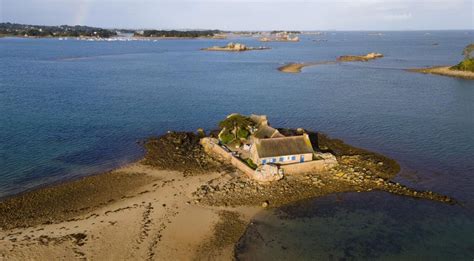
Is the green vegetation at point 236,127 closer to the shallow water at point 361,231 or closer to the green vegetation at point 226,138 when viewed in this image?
the green vegetation at point 226,138

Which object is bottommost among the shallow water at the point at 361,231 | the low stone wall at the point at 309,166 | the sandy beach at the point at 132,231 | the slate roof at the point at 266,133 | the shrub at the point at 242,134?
the shallow water at the point at 361,231

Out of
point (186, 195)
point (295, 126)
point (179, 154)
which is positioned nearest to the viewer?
point (186, 195)

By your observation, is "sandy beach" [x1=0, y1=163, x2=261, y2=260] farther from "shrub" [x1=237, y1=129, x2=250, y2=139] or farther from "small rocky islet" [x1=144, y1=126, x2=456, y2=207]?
"shrub" [x1=237, y1=129, x2=250, y2=139]

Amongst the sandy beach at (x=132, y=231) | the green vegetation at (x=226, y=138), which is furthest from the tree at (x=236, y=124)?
the sandy beach at (x=132, y=231)

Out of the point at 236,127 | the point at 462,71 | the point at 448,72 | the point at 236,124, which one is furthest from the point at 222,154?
the point at 462,71

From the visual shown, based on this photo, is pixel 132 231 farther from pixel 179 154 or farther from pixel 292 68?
pixel 292 68

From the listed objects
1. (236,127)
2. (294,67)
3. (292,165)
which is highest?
(294,67)

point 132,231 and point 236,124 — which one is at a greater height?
point 236,124
